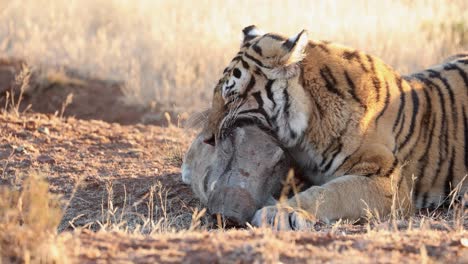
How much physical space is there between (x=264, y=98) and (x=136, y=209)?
113 centimetres

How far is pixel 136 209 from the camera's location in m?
5.50

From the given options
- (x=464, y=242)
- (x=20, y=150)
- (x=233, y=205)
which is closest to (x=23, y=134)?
(x=20, y=150)

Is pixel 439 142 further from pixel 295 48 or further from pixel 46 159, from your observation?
pixel 46 159

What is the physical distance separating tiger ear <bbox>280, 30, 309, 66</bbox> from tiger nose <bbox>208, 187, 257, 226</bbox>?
2.75 feet

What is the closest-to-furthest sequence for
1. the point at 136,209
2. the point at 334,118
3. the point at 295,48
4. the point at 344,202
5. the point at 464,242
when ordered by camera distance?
1. the point at 464,242
2. the point at 344,202
3. the point at 295,48
4. the point at 334,118
5. the point at 136,209

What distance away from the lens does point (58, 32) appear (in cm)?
1212

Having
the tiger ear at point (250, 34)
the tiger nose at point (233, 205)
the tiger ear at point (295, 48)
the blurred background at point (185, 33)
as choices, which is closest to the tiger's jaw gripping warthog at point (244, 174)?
the tiger nose at point (233, 205)

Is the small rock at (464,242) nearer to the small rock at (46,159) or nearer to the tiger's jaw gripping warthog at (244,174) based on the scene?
the tiger's jaw gripping warthog at (244,174)

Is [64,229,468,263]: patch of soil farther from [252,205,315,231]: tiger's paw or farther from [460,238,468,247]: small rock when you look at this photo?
[252,205,315,231]: tiger's paw

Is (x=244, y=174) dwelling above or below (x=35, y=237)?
below

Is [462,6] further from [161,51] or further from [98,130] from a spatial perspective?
[98,130]

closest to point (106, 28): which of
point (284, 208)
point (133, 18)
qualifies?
point (133, 18)

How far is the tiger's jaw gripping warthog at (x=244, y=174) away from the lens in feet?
15.7

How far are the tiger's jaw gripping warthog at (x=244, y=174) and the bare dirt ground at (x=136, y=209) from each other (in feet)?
0.63
